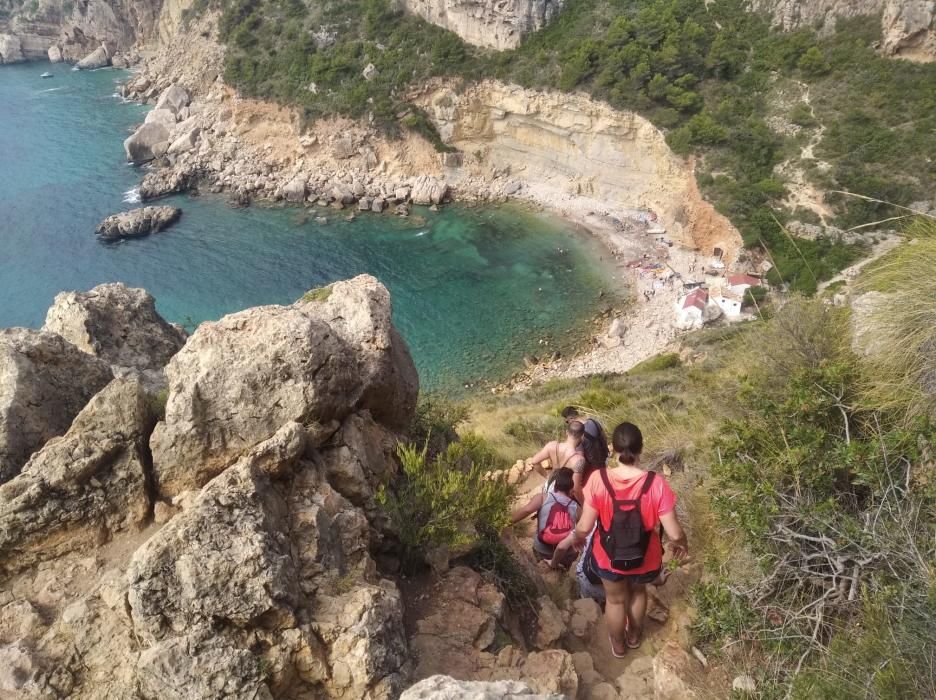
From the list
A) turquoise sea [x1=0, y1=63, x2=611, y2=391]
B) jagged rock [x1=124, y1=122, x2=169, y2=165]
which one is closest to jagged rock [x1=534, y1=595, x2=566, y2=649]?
turquoise sea [x1=0, y1=63, x2=611, y2=391]

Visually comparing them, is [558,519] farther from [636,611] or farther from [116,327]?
[116,327]

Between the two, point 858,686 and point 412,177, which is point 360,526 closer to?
point 858,686

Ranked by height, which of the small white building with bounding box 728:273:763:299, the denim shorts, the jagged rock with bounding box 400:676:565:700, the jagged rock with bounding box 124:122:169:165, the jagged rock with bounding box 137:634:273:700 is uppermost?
the jagged rock with bounding box 400:676:565:700

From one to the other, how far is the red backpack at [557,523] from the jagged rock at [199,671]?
3.40 m

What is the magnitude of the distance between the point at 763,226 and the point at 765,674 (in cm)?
2949

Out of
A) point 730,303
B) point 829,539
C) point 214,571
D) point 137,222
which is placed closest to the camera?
point 214,571

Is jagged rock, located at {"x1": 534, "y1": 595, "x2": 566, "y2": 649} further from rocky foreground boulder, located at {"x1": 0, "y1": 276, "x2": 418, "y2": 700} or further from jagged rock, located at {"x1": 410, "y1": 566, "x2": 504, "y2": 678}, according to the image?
rocky foreground boulder, located at {"x1": 0, "y1": 276, "x2": 418, "y2": 700}

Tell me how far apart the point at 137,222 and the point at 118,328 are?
33.5 meters

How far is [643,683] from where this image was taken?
457 centimetres

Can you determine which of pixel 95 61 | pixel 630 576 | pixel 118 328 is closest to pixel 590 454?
pixel 630 576

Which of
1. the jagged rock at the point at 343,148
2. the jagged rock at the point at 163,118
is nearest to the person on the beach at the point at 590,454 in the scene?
the jagged rock at the point at 343,148

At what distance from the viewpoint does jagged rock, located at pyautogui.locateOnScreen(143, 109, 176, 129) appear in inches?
1836

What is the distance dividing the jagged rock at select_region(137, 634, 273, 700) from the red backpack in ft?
11.2

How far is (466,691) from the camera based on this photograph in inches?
117
